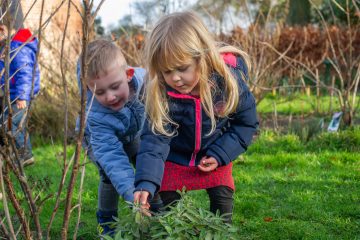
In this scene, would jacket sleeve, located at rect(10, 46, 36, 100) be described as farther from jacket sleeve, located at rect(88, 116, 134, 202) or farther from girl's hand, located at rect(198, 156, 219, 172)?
girl's hand, located at rect(198, 156, 219, 172)

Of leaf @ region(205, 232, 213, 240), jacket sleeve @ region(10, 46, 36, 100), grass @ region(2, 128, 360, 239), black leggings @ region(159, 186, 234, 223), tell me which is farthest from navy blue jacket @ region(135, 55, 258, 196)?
jacket sleeve @ region(10, 46, 36, 100)

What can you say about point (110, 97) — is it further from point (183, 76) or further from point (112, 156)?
point (183, 76)

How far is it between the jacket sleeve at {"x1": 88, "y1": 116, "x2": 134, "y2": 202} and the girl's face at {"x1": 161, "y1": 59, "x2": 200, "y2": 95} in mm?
503

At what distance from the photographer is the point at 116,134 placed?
3.11 meters

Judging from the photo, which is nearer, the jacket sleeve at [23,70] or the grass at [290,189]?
the grass at [290,189]

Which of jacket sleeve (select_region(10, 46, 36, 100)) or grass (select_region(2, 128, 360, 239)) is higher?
jacket sleeve (select_region(10, 46, 36, 100))

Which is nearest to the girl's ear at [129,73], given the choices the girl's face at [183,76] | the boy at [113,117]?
the boy at [113,117]

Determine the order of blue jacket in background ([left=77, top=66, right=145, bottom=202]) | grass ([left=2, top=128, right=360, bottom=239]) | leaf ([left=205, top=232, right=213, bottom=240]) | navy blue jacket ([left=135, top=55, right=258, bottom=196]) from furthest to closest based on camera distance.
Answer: grass ([left=2, top=128, right=360, bottom=239]) < blue jacket in background ([left=77, top=66, right=145, bottom=202]) < navy blue jacket ([left=135, top=55, right=258, bottom=196]) < leaf ([left=205, top=232, right=213, bottom=240])

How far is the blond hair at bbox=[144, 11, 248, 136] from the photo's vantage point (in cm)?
254

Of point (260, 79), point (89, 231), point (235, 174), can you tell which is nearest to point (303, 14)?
point (260, 79)

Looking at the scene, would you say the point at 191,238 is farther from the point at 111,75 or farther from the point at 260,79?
the point at 260,79

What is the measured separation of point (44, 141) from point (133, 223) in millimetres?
5585

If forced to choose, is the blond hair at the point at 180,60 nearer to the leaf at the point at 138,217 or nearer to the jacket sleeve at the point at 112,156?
the jacket sleeve at the point at 112,156

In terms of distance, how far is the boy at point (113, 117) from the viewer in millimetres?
2848
